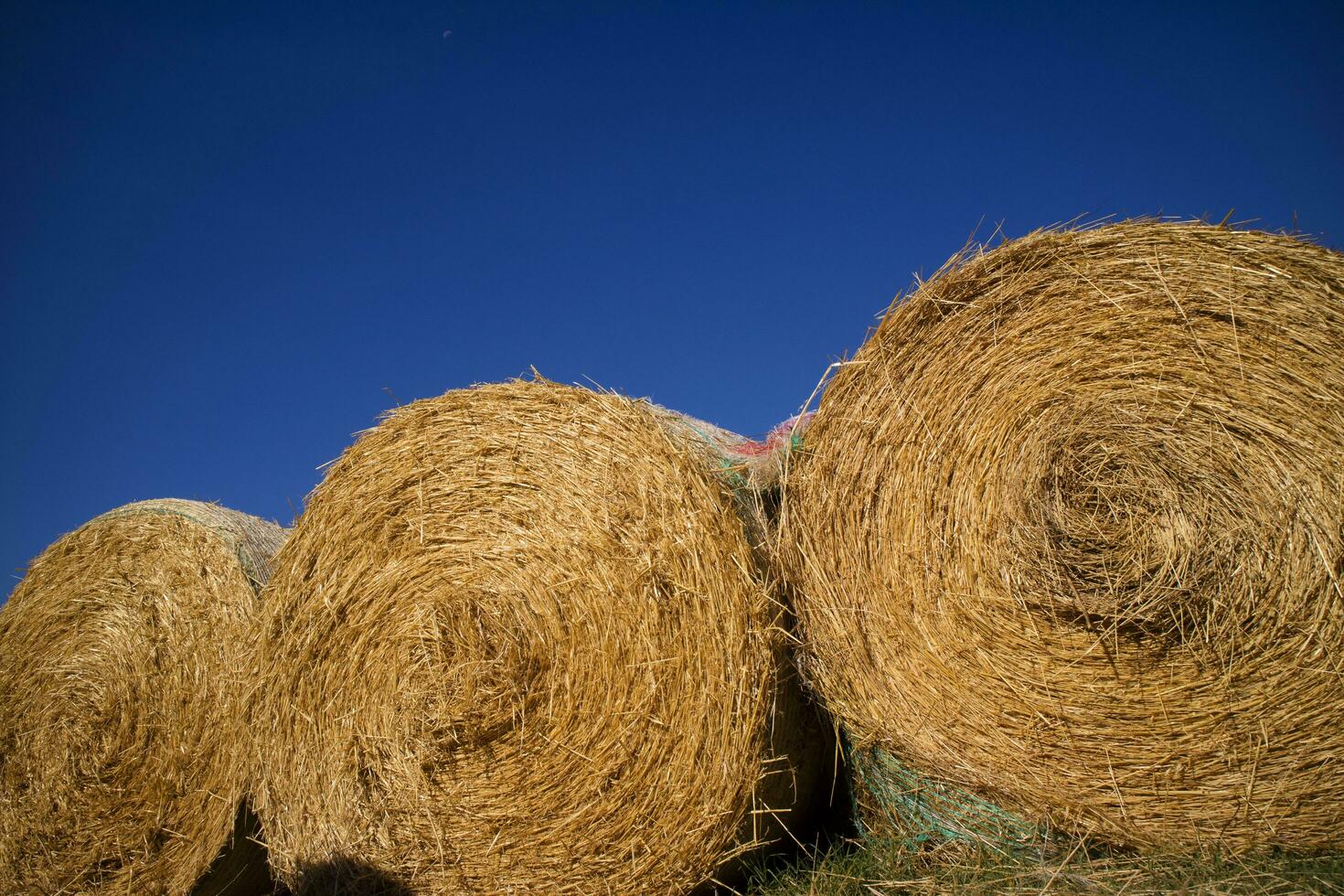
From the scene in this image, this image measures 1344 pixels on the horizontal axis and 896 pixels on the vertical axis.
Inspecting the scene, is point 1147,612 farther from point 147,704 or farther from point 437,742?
point 147,704

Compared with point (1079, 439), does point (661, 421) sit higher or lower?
higher

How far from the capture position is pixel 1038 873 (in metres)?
2.64

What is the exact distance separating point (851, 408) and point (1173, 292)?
1044 millimetres

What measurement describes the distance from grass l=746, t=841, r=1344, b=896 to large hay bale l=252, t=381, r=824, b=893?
21 centimetres

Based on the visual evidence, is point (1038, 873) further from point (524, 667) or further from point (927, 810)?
point (524, 667)

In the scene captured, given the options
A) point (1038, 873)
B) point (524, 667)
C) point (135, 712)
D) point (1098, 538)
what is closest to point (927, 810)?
point (1038, 873)

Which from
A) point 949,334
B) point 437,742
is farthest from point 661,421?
point 437,742

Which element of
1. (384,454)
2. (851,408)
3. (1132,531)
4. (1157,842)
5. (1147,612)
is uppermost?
(384,454)

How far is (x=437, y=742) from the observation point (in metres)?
3.18

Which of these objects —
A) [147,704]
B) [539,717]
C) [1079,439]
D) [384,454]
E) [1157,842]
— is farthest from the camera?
[147,704]

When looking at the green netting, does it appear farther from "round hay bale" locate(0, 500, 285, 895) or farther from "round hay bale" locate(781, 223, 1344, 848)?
"round hay bale" locate(0, 500, 285, 895)

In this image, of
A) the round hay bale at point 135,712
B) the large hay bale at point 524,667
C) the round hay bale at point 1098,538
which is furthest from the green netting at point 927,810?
the round hay bale at point 135,712

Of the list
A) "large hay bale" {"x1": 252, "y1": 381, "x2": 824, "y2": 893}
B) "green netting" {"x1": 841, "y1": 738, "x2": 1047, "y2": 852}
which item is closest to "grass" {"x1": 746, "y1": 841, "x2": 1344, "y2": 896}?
"green netting" {"x1": 841, "y1": 738, "x2": 1047, "y2": 852}

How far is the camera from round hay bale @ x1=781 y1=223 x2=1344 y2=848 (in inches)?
102
